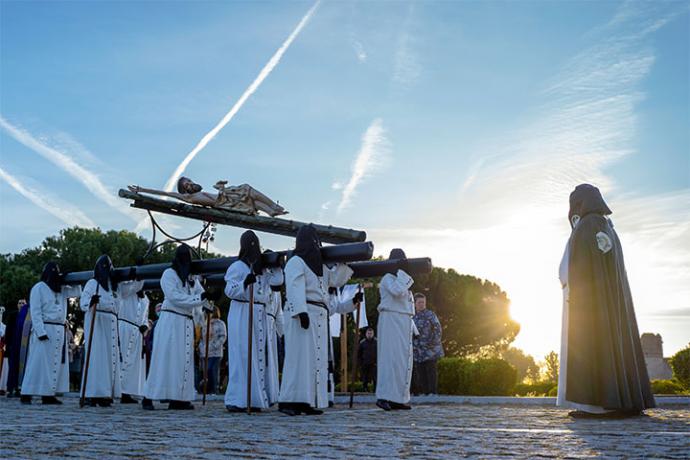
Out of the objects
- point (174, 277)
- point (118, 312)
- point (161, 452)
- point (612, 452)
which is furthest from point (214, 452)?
point (118, 312)

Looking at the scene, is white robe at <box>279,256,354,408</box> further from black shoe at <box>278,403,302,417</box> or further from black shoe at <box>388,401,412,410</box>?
black shoe at <box>388,401,412,410</box>

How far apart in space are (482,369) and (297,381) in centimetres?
834

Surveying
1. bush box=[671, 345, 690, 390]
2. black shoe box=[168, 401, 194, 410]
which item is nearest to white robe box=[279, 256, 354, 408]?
black shoe box=[168, 401, 194, 410]

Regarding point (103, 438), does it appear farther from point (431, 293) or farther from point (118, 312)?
point (431, 293)

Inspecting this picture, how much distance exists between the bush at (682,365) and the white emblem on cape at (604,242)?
9.36 metres

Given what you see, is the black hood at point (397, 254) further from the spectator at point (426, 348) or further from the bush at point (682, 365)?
the bush at point (682, 365)

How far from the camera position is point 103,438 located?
5715 millimetres

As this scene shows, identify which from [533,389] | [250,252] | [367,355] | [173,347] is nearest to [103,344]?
[173,347]

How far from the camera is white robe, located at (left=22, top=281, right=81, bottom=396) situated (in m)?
12.8

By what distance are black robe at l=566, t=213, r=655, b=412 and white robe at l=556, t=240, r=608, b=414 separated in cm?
10

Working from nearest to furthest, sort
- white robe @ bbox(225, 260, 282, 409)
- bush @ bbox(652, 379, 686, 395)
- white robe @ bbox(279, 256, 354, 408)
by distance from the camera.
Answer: white robe @ bbox(279, 256, 354, 408), white robe @ bbox(225, 260, 282, 409), bush @ bbox(652, 379, 686, 395)

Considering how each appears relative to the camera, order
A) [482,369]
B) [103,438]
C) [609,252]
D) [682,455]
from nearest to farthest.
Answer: [682,455]
[103,438]
[609,252]
[482,369]

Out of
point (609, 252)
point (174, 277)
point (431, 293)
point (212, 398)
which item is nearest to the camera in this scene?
point (609, 252)

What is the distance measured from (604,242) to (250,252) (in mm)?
4732
